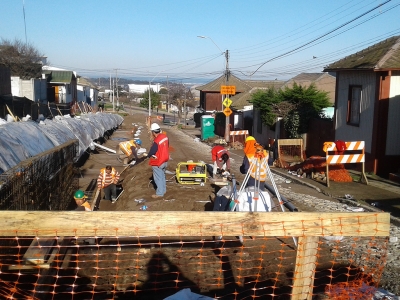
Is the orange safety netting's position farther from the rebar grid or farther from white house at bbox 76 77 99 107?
white house at bbox 76 77 99 107

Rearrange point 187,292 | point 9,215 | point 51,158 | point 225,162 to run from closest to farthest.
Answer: point 9,215, point 187,292, point 51,158, point 225,162

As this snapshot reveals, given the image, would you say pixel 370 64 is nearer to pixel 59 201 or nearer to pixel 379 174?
pixel 379 174

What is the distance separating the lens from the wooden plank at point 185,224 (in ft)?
10.7

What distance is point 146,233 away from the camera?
338cm

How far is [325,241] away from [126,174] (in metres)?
10.2

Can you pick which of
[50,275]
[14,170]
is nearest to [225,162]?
[14,170]

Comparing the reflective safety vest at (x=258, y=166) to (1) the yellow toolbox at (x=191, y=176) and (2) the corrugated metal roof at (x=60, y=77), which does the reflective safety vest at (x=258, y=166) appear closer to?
(1) the yellow toolbox at (x=191, y=176)

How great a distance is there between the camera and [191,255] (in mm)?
7410

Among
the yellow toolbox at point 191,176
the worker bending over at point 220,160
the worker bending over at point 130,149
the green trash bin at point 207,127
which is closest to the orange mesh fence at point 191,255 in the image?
the yellow toolbox at point 191,176

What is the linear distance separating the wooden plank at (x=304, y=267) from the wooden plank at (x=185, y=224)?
75 mm

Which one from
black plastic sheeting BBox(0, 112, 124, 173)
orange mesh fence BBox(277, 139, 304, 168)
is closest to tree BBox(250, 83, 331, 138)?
orange mesh fence BBox(277, 139, 304, 168)

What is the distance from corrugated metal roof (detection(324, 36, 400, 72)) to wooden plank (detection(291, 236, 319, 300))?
1322 centimetres

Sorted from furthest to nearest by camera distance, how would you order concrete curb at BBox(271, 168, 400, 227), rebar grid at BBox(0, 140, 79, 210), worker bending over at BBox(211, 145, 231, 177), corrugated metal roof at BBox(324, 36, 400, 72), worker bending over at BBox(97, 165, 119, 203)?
corrugated metal roof at BBox(324, 36, 400, 72) < worker bending over at BBox(211, 145, 231, 177) < worker bending over at BBox(97, 165, 119, 203) < concrete curb at BBox(271, 168, 400, 227) < rebar grid at BBox(0, 140, 79, 210)

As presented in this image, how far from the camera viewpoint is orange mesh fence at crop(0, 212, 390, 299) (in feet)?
11.0
